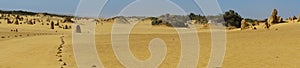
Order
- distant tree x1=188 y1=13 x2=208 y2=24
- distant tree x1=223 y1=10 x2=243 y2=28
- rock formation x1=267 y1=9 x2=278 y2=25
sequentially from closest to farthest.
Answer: rock formation x1=267 y1=9 x2=278 y2=25 < distant tree x1=223 y1=10 x2=243 y2=28 < distant tree x1=188 y1=13 x2=208 y2=24

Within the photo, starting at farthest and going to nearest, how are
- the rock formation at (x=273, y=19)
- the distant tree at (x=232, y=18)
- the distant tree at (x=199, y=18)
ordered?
the distant tree at (x=199, y=18) → the distant tree at (x=232, y=18) → the rock formation at (x=273, y=19)

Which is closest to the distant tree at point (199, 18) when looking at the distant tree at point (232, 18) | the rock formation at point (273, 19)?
the distant tree at point (232, 18)

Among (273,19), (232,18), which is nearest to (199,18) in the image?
(232,18)

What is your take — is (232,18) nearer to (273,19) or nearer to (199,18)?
(199,18)

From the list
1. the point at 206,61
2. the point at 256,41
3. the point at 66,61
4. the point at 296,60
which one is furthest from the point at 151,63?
the point at 256,41

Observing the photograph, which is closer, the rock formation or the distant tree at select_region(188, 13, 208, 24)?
the rock formation

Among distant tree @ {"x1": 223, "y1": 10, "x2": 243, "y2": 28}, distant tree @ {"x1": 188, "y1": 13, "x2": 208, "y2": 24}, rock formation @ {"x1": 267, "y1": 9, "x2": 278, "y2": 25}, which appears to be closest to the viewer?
rock formation @ {"x1": 267, "y1": 9, "x2": 278, "y2": 25}

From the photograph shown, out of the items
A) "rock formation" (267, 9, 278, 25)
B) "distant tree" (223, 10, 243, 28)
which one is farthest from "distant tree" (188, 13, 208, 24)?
"rock formation" (267, 9, 278, 25)

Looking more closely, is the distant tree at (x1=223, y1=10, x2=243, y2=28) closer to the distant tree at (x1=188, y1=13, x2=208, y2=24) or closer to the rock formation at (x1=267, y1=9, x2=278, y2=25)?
the distant tree at (x1=188, y1=13, x2=208, y2=24)

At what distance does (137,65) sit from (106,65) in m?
0.73

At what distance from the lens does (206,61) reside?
12.4 meters

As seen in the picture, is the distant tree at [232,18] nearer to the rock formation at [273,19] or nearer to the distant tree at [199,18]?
the distant tree at [199,18]

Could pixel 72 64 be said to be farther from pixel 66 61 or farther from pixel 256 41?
pixel 256 41

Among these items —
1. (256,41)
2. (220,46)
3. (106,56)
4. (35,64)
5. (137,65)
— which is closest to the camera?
(137,65)
